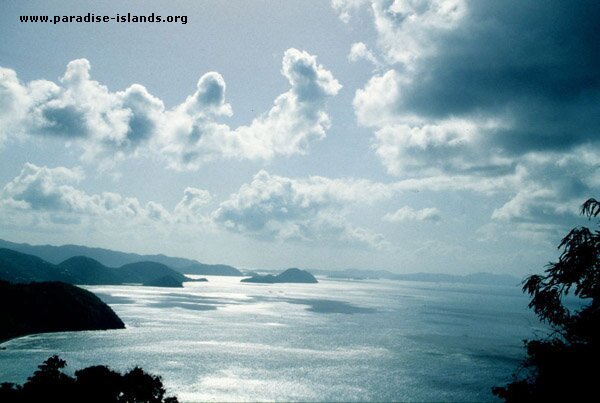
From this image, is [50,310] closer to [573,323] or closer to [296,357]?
[296,357]

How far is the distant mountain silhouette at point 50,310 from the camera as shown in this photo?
5502 inches

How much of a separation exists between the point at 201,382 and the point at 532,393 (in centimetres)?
8879

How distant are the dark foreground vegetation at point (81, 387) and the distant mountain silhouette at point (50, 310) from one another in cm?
13369

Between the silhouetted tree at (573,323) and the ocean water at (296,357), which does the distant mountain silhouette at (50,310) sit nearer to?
the ocean water at (296,357)

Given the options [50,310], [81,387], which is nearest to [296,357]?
[81,387]

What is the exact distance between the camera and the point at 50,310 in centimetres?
14875

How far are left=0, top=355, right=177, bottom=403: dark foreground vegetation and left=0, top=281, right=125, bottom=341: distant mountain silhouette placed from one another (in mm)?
Result: 133694

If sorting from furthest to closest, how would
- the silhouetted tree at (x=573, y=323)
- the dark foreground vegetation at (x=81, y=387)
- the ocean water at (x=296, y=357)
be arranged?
1. the ocean water at (x=296, y=357)
2. the dark foreground vegetation at (x=81, y=387)
3. the silhouetted tree at (x=573, y=323)

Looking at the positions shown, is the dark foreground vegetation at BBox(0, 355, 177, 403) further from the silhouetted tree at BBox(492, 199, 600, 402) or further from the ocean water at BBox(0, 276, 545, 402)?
the ocean water at BBox(0, 276, 545, 402)

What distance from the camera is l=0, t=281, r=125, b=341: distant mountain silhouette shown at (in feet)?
458

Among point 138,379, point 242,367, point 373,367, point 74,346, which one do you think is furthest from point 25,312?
point 138,379

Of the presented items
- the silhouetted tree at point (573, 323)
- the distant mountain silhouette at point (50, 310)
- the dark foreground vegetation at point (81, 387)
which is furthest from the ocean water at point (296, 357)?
the silhouetted tree at point (573, 323)

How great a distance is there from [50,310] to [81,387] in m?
146

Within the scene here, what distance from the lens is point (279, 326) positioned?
573 ft
